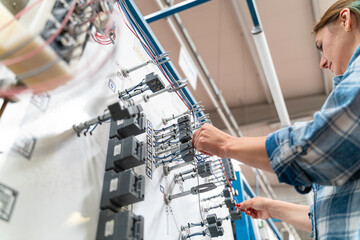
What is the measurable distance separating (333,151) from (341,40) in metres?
0.46

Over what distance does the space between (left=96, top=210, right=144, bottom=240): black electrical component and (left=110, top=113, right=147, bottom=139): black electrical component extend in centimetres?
22

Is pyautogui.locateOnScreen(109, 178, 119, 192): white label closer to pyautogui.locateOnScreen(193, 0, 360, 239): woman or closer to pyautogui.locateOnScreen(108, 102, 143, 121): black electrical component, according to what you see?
pyautogui.locateOnScreen(108, 102, 143, 121): black electrical component

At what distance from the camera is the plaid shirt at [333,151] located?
0.58 m

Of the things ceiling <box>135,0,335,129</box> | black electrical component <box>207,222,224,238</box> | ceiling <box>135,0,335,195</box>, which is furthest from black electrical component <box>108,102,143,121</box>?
ceiling <box>135,0,335,129</box>

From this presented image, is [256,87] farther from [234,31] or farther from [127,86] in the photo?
[127,86]

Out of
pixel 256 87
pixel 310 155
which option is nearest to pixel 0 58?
pixel 310 155

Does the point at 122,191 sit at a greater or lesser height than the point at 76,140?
lesser

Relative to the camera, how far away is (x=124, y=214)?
64cm

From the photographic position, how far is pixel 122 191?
674 mm

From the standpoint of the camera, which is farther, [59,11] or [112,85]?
[112,85]

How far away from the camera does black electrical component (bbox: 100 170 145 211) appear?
0.67m

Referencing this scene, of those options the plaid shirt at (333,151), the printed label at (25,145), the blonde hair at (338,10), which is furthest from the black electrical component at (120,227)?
the blonde hair at (338,10)

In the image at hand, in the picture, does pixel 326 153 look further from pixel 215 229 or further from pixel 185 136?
pixel 215 229

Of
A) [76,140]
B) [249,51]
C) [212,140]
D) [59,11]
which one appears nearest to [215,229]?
[212,140]
